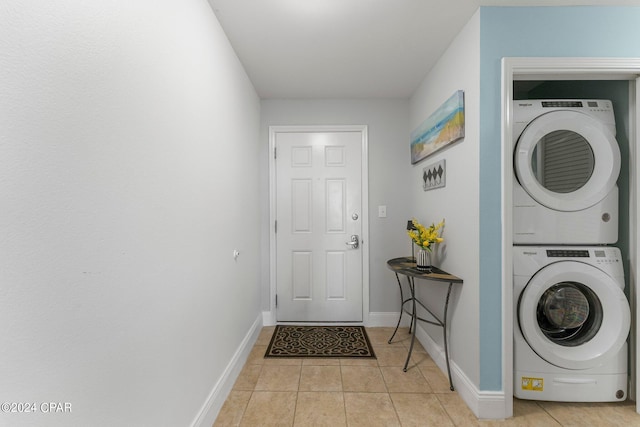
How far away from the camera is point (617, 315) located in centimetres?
182

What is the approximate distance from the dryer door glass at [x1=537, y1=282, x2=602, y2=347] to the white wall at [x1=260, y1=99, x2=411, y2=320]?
1.42 metres

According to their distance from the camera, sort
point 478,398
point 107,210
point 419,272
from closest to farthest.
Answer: point 107,210 < point 478,398 < point 419,272

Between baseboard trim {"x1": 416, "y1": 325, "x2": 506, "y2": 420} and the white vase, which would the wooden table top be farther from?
baseboard trim {"x1": 416, "y1": 325, "x2": 506, "y2": 420}

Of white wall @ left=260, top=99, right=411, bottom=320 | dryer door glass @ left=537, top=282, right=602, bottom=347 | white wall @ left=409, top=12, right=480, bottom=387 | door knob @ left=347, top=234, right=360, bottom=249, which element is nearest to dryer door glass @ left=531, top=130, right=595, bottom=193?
white wall @ left=409, top=12, right=480, bottom=387

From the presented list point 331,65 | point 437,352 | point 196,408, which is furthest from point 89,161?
point 437,352

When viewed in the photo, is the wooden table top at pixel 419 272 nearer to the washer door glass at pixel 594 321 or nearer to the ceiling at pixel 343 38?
the washer door glass at pixel 594 321

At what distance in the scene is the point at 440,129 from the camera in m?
2.32

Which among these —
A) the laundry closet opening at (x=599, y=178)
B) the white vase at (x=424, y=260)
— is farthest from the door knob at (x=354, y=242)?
the laundry closet opening at (x=599, y=178)

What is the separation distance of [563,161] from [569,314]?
3.24ft

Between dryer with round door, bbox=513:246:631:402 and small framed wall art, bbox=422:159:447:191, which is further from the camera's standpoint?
small framed wall art, bbox=422:159:447:191

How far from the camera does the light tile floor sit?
175 centimetres

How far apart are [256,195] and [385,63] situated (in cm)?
169

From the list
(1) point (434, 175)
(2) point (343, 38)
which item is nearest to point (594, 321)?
(1) point (434, 175)

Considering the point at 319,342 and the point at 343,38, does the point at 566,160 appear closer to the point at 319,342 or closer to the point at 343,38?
the point at 343,38
